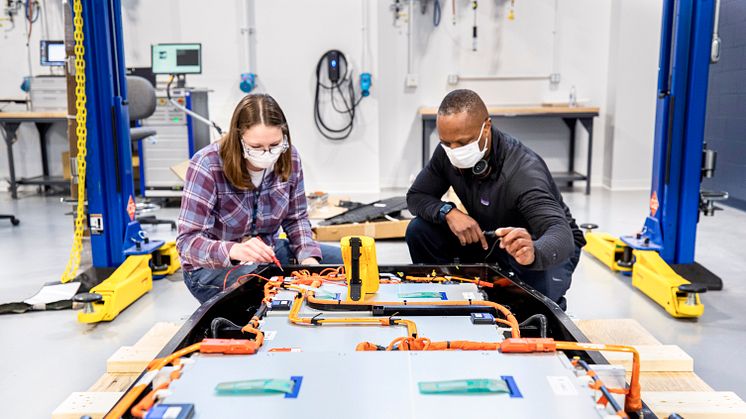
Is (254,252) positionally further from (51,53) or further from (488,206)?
(51,53)

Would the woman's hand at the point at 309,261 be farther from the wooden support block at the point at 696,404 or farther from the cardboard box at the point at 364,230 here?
the cardboard box at the point at 364,230

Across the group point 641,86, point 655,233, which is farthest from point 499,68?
point 655,233

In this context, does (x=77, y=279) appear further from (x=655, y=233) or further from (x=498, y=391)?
(x=655, y=233)

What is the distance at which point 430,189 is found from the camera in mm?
2531

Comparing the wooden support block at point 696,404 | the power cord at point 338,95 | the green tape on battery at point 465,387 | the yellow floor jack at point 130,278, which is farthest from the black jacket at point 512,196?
the power cord at point 338,95

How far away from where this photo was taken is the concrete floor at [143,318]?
218cm

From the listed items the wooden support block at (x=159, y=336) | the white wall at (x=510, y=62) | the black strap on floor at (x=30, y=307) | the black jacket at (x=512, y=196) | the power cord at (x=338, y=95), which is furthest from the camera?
the white wall at (x=510, y=62)

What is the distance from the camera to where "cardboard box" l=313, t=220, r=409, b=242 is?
12.9ft

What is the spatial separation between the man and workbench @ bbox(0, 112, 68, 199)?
420 cm

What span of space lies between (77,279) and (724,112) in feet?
16.2

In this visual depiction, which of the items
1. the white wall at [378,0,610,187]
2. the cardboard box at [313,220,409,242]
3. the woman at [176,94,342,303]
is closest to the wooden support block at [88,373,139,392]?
the woman at [176,94,342,303]

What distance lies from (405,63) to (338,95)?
0.76m

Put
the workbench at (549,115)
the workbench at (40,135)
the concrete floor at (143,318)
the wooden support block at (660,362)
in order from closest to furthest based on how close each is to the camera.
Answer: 1. the wooden support block at (660,362)
2. the concrete floor at (143,318)
3. the workbench at (40,135)
4. the workbench at (549,115)

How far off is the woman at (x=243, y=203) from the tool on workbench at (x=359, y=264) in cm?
35
